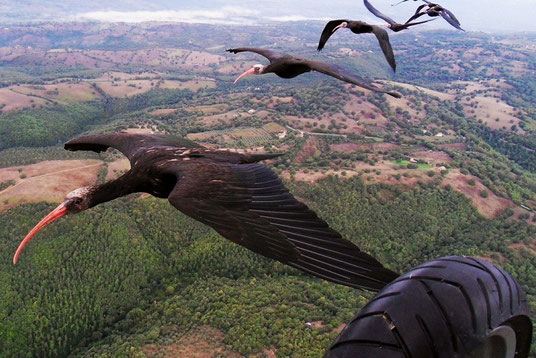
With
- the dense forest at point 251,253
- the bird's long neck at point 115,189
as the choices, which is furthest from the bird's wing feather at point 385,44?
the dense forest at point 251,253

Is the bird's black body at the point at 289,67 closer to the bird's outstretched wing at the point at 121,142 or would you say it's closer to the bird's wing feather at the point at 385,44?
the bird's wing feather at the point at 385,44

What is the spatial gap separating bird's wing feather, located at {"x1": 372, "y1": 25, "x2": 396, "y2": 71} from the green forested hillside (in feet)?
125

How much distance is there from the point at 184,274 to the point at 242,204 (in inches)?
2074

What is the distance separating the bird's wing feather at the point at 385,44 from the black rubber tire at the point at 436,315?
4.00 metres

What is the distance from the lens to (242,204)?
5395 mm

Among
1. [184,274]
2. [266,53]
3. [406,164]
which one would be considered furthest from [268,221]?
[406,164]

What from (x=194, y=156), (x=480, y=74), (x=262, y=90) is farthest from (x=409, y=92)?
(x=194, y=156)

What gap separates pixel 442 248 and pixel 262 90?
104 m

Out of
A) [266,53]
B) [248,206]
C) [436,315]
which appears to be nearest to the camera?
[436,315]

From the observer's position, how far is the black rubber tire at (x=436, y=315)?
2896mm

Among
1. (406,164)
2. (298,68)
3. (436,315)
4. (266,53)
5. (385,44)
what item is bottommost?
(406,164)

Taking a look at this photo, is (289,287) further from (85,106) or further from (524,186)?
(85,106)

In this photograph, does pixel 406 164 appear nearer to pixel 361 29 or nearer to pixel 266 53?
pixel 266 53

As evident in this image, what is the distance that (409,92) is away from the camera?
12862 cm
